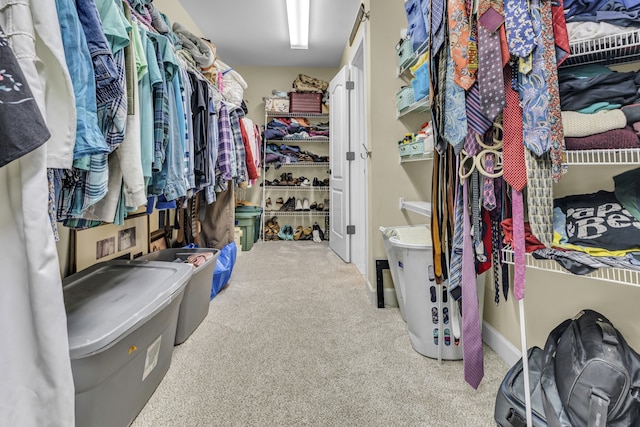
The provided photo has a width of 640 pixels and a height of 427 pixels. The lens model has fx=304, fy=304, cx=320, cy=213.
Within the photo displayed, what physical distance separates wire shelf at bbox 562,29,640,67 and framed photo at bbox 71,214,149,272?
216cm

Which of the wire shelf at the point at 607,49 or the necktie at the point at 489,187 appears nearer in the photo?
the wire shelf at the point at 607,49

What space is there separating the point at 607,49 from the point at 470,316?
3.07ft

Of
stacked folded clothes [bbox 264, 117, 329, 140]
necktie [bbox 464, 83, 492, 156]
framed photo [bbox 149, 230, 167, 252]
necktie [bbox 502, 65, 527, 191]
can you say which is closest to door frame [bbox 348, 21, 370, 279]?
stacked folded clothes [bbox 264, 117, 329, 140]

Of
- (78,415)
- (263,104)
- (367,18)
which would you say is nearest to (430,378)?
(78,415)

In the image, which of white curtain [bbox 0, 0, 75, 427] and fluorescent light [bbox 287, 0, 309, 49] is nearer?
white curtain [bbox 0, 0, 75, 427]

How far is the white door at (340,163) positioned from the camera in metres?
3.32

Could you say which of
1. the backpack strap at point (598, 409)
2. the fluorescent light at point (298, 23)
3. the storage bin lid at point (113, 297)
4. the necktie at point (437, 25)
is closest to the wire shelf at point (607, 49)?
the necktie at point (437, 25)

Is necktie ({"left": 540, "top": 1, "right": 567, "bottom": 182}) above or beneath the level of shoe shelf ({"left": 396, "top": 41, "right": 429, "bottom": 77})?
beneath

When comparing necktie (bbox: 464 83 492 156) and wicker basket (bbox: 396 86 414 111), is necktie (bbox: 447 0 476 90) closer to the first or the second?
necktie (bbox: 464 83 492 156)

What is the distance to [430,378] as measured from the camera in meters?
1.37

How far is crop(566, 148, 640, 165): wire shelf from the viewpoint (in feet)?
2.79

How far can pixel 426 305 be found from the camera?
1507 mm

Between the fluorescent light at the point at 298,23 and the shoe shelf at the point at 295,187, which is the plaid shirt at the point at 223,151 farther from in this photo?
the shoe shelf at the point at 295,187

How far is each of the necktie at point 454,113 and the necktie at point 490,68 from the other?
9 cm
